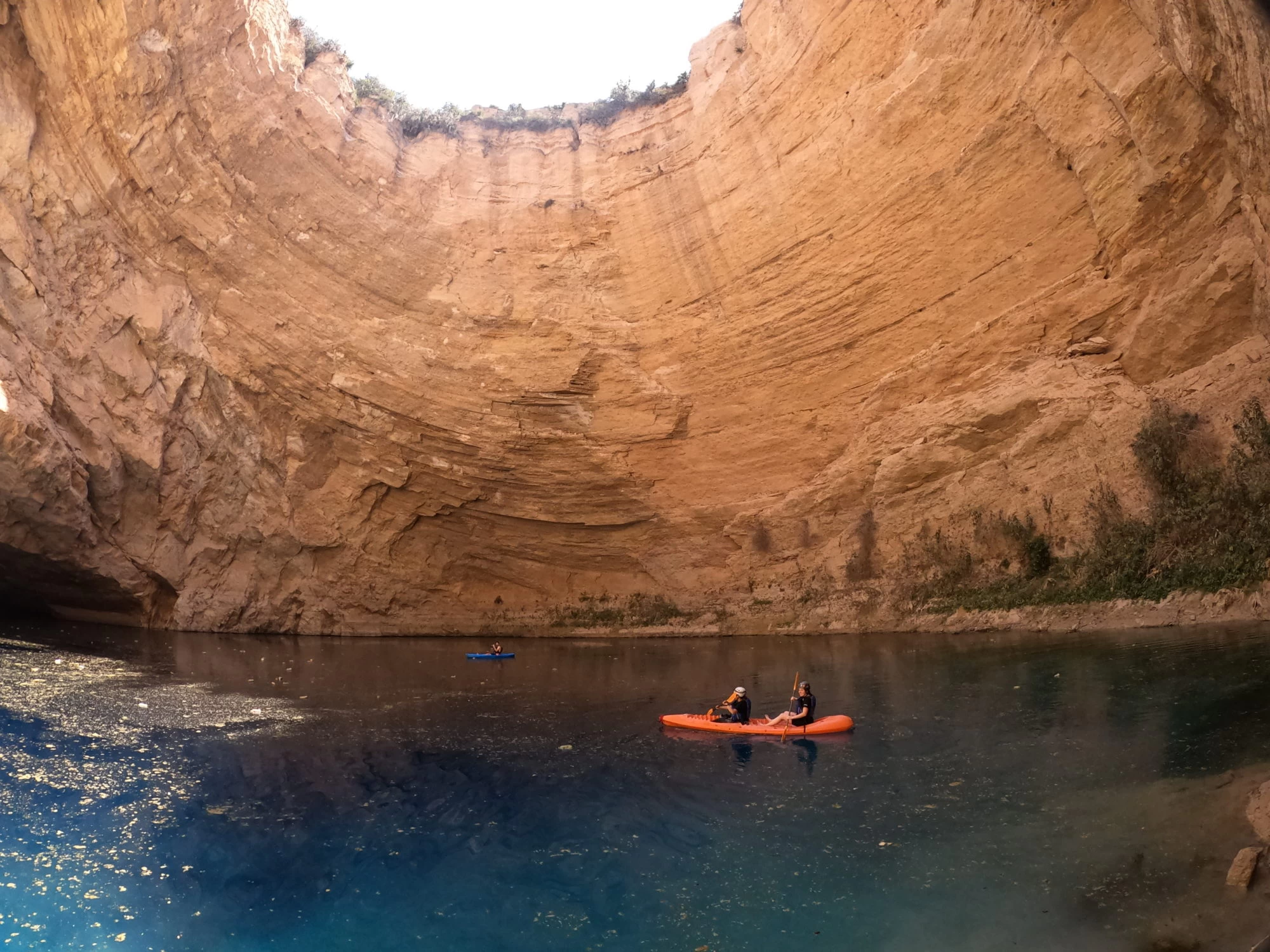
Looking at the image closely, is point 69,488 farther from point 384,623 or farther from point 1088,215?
point 1088,215

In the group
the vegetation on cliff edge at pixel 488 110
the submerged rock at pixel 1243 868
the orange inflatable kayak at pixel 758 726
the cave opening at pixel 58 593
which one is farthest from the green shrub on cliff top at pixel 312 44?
the submerged rock at pixel 1243 868

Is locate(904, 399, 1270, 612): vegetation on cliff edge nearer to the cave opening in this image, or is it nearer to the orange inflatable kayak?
the orange inflatable kayak

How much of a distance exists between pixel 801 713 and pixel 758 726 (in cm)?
56

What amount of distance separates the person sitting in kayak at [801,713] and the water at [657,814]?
351mm

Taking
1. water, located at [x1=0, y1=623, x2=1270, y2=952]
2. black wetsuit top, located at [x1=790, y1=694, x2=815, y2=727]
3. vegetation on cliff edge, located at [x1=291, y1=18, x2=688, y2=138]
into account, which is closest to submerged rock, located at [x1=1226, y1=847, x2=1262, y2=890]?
water, located at [x1=0, y1=623, x2=1270, y2=952]

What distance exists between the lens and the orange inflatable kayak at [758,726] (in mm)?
10164

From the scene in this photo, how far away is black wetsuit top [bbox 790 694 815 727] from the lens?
10.4 metres

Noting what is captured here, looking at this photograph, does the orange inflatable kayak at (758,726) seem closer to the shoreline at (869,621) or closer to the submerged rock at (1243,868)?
the submerged rock at (1243,868)

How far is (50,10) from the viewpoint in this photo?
62.2 ft

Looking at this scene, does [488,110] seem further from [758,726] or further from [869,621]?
[758,726]

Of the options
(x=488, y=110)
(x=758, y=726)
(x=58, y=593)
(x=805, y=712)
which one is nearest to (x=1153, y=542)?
(x=805, y=712)

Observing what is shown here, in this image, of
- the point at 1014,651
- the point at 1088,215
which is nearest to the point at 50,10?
the point at 1088,215

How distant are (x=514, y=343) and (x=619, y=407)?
3056mm

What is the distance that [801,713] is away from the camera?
10.5 metres
